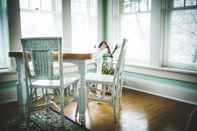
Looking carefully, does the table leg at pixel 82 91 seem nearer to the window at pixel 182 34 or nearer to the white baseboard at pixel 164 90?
the white baseboard at pixel 164 90

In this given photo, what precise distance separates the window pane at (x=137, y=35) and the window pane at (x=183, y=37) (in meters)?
0.47

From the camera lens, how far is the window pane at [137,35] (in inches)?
145

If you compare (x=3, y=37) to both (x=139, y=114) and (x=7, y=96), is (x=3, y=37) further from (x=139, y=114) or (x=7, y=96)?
(x=139, y=114)

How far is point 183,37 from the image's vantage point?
3.20 meters

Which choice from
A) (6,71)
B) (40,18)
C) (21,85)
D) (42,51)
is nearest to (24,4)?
(40,18)

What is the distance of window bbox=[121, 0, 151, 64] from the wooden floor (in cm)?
86

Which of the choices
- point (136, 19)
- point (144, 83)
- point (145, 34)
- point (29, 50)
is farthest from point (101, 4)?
point (29, 50)

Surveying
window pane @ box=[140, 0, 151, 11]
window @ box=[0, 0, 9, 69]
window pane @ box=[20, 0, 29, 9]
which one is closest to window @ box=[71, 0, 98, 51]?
window pane @ box=[20, 0, 29, 9]

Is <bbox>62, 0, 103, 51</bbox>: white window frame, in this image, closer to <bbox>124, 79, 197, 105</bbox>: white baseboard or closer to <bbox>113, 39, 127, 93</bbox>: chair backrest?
<bbox>124, 79, 197, 105</bbox>: white baseboard

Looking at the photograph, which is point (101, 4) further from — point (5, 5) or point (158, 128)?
point (158, 128)

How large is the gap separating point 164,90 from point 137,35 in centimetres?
114

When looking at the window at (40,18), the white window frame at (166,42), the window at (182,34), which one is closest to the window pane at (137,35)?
the white window frame at (166,42)

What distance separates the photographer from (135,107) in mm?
2922

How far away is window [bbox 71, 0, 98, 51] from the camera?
12.6 ft
